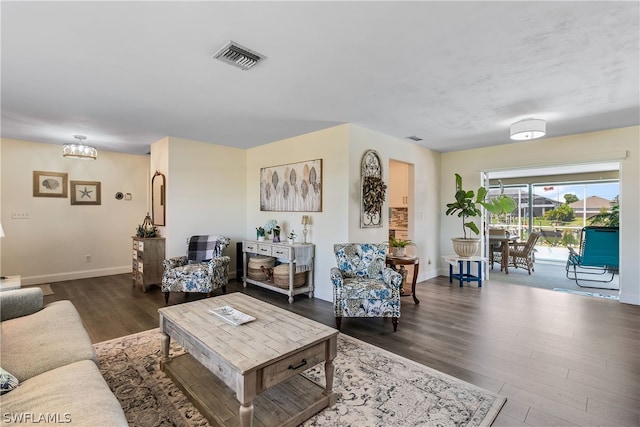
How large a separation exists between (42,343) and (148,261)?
10.2ft

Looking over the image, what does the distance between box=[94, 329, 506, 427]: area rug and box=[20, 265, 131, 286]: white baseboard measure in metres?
3.71

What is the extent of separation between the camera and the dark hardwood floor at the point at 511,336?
2.04 metres

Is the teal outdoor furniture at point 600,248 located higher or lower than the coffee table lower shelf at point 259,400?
higher

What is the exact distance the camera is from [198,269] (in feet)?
13.5

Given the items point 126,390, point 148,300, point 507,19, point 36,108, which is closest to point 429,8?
point 507,19

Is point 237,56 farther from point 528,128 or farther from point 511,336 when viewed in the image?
point 511,336

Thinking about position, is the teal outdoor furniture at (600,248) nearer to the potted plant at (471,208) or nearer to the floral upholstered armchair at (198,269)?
the potted plant at (471,208)

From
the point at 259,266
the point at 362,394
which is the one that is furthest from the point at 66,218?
the point at 362,394

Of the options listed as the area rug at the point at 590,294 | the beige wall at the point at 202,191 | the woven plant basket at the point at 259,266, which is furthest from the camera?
the beige wall at the point at 202,191

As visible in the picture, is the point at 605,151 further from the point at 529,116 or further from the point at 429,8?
the point at 429,8

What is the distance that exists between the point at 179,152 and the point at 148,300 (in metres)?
2.34

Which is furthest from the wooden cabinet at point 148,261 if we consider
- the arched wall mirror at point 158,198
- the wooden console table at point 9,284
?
the wooden console table at point 9,284

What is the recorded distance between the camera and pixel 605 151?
436 centimetres

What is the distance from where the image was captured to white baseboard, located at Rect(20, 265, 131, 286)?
16.8 ft
